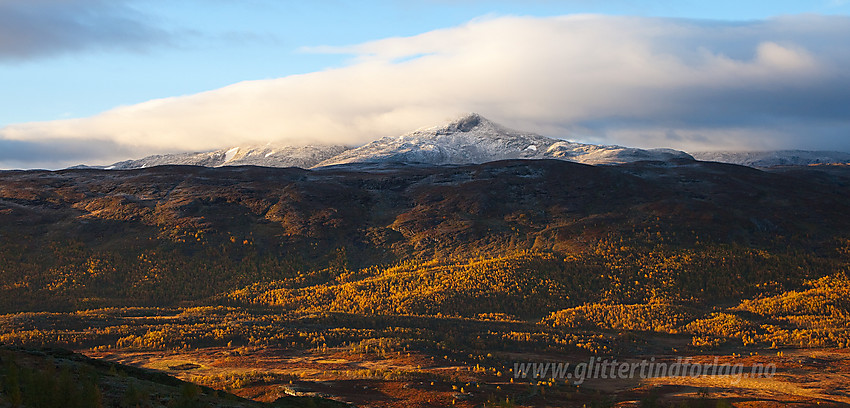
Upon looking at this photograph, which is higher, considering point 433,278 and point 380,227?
point 380,227

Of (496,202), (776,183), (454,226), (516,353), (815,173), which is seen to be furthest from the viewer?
(815,173)

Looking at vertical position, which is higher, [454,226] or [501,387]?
[454,226]

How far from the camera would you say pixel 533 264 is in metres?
87.9

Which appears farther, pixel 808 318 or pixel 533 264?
pixel 533 264

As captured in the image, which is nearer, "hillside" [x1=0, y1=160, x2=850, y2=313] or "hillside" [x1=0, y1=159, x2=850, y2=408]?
"hillside" [x1=0, y1=159, x2=850, y2=408]

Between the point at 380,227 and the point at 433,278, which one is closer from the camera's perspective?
the point at 433,278

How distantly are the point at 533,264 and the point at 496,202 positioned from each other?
31915 millimetres

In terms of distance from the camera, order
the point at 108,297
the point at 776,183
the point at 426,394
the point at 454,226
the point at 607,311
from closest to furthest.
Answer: the point at 426,394 < the point at 607,311 < the point at 108,297 < the point at 454,226 < the point at 776,183

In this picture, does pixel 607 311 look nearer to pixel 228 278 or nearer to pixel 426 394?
pixel 426 394

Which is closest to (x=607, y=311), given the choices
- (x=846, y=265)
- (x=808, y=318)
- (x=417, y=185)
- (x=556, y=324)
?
(x=556, y=324)

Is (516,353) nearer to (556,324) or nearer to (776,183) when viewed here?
(556,324)

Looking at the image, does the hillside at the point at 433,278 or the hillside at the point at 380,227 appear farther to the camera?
the hillside at the point at 380,227

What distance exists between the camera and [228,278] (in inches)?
3639

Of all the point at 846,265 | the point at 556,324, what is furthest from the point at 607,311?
the point at 846,265
